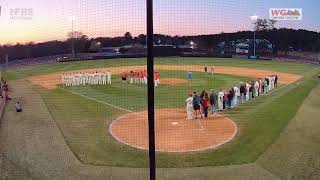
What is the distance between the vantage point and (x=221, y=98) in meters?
11.5

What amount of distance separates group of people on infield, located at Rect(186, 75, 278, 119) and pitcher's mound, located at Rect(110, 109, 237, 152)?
33 cm

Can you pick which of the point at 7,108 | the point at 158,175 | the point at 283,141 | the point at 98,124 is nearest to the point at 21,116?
the point at 7,108

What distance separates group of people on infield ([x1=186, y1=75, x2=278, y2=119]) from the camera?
33.6 feet

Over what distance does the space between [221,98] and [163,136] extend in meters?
3.15

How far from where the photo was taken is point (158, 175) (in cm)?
687

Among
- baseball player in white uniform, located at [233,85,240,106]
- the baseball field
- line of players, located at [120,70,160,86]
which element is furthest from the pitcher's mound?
line of players, located at [120,70,160,86]

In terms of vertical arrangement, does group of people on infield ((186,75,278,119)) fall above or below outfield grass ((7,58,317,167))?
above

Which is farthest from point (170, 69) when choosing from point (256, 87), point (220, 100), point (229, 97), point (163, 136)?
point (163, 136)

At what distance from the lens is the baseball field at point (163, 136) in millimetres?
7148

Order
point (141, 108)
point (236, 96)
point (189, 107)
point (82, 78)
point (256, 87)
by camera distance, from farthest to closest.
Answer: point (82, 78) → point (256, 87) → point (236, 96) → point (141, 108) → point (189, 107)

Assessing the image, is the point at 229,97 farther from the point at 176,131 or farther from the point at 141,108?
the point at 176,131

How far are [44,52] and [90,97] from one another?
12.0ft

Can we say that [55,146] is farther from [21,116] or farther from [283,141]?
[283,141]

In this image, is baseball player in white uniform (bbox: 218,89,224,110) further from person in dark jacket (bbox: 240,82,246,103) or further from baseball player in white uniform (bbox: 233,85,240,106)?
person in dark jacket (bbox: 240,82,246,103)
